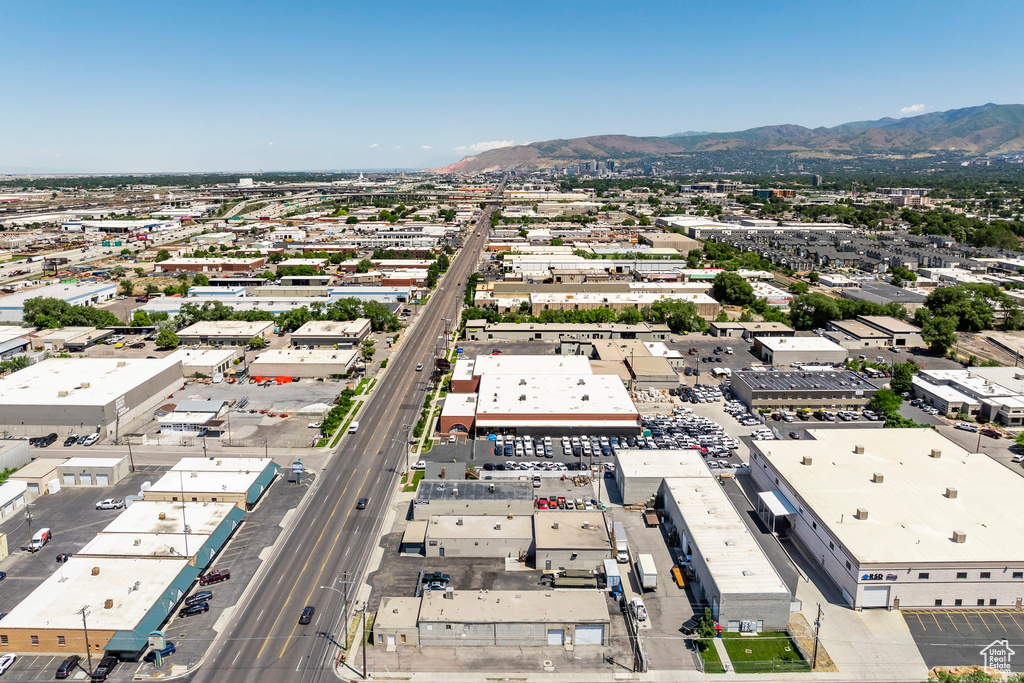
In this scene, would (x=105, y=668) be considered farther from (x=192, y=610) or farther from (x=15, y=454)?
(x=15, y=454)

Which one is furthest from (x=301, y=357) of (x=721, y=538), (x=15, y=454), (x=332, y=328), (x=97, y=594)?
(x=721, y=538)

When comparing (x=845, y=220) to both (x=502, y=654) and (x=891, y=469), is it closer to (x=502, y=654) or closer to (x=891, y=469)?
(x=891, y=469)

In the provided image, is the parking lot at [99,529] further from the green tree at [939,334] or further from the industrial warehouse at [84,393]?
the green tree at [939,334]

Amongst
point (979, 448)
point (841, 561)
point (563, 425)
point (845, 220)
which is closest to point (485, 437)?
point (563, 425)

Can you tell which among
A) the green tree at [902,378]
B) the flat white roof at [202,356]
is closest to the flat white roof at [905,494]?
the green tree at [902,378]

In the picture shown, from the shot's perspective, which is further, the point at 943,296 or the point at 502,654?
the point at 943,296

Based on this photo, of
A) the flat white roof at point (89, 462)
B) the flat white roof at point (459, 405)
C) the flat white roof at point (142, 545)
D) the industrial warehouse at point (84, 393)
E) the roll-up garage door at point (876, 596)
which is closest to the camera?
the roll-up garage door at point (876, 596)
